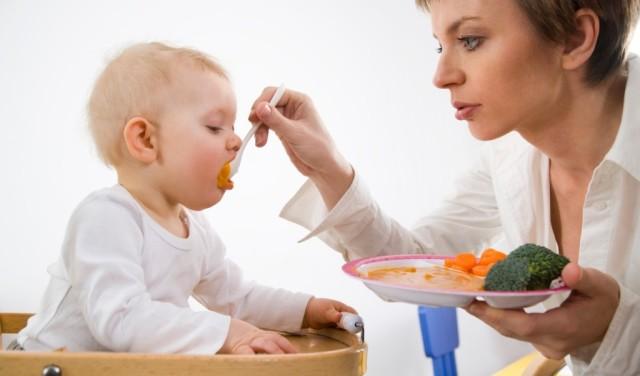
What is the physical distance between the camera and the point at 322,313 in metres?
1.09

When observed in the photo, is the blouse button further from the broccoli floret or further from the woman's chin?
the broccoli floret

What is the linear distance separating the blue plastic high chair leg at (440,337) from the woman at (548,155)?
700mm

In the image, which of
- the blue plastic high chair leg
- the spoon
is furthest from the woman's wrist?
the blue plastic high chair leg

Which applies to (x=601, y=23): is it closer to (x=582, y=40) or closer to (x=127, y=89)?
(x=582, y=40)

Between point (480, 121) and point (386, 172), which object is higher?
point (480, 121)

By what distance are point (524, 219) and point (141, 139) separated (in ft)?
2.33

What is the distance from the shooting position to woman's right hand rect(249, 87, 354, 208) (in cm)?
115

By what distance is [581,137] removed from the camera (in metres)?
1.19

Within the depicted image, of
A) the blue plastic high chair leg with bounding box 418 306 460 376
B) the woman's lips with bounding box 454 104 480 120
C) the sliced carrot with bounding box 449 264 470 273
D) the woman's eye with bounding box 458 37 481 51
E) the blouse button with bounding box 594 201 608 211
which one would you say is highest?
the woman's eye with bounding box 458 37 481 51

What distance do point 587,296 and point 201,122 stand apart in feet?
2.00

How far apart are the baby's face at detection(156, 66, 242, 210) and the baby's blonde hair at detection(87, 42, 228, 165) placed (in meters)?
0.02

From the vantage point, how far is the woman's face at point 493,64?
1.05 meters

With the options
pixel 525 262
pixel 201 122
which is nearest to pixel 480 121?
pixel 525 262

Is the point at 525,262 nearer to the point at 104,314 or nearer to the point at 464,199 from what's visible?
the point at 104,314
